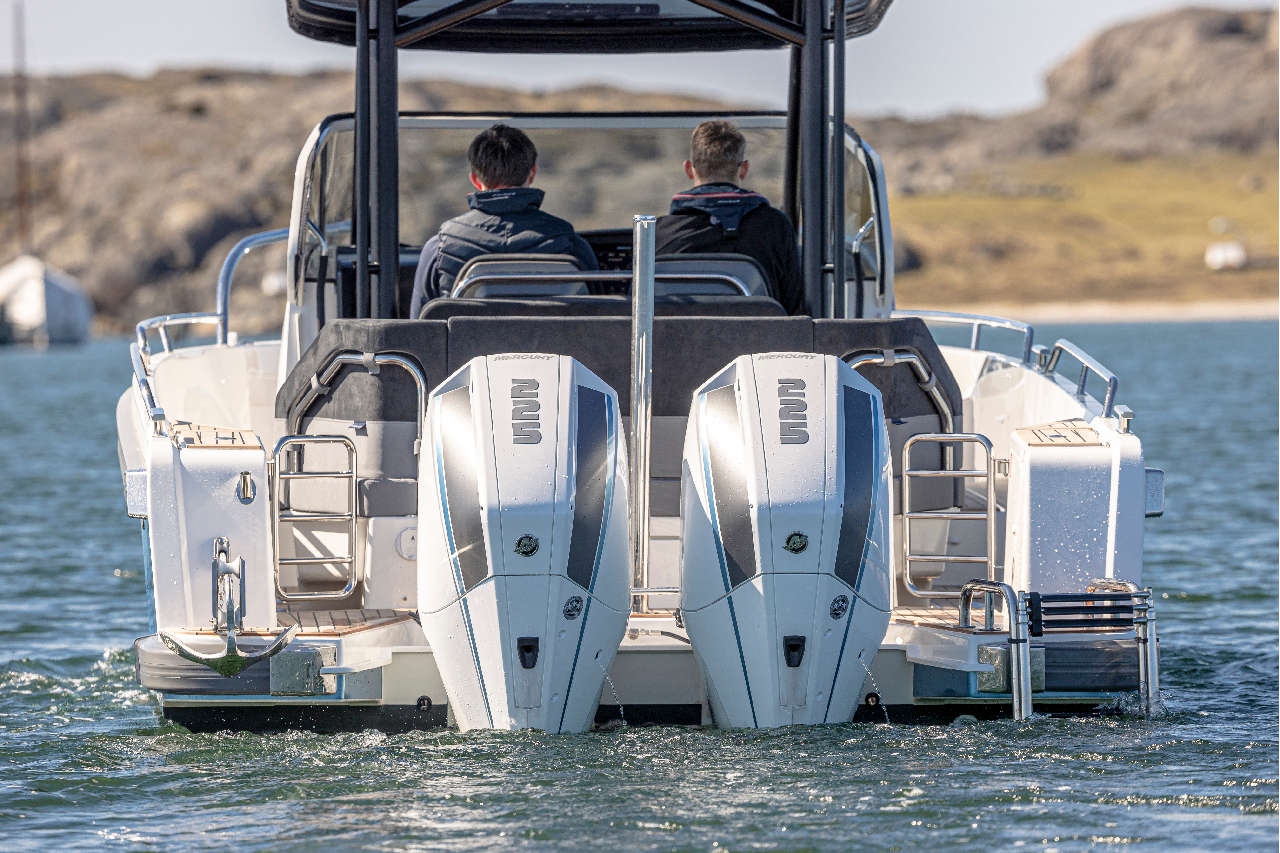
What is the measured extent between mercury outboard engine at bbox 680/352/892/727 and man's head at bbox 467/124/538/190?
4.19 ft

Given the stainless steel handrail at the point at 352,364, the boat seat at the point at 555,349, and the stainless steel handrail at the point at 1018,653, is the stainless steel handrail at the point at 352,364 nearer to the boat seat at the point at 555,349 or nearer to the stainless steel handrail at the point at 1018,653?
the boat seat at the point at 555,349

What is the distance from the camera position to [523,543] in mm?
4852

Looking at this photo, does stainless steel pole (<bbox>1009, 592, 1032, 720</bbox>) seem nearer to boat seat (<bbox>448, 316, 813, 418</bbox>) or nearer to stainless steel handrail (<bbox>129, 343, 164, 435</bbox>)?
boat seat (<bbox>448, 316, 813, 418</bbox>)

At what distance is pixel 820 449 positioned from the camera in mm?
4949

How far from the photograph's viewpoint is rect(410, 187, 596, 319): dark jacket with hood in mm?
6000

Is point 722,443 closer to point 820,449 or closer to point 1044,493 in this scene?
point 820,449

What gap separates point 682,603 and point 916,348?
1.13 meters

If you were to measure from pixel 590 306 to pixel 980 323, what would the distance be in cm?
324

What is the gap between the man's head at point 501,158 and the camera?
19.6ft

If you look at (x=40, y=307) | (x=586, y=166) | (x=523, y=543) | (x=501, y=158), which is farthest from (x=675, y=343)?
(x=40, y=307)

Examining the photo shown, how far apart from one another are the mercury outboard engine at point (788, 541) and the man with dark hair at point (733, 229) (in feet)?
4.44

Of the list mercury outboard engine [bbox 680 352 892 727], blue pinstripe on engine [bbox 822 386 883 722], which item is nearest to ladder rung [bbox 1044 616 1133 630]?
mercury outboard engine [bbox 680 352 892 727]

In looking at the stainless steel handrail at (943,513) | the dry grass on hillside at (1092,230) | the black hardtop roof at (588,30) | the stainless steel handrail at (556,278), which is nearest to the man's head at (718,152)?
the stainless steel handrail at (556,278)

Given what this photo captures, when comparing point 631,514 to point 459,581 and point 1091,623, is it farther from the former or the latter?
point 1091,623
